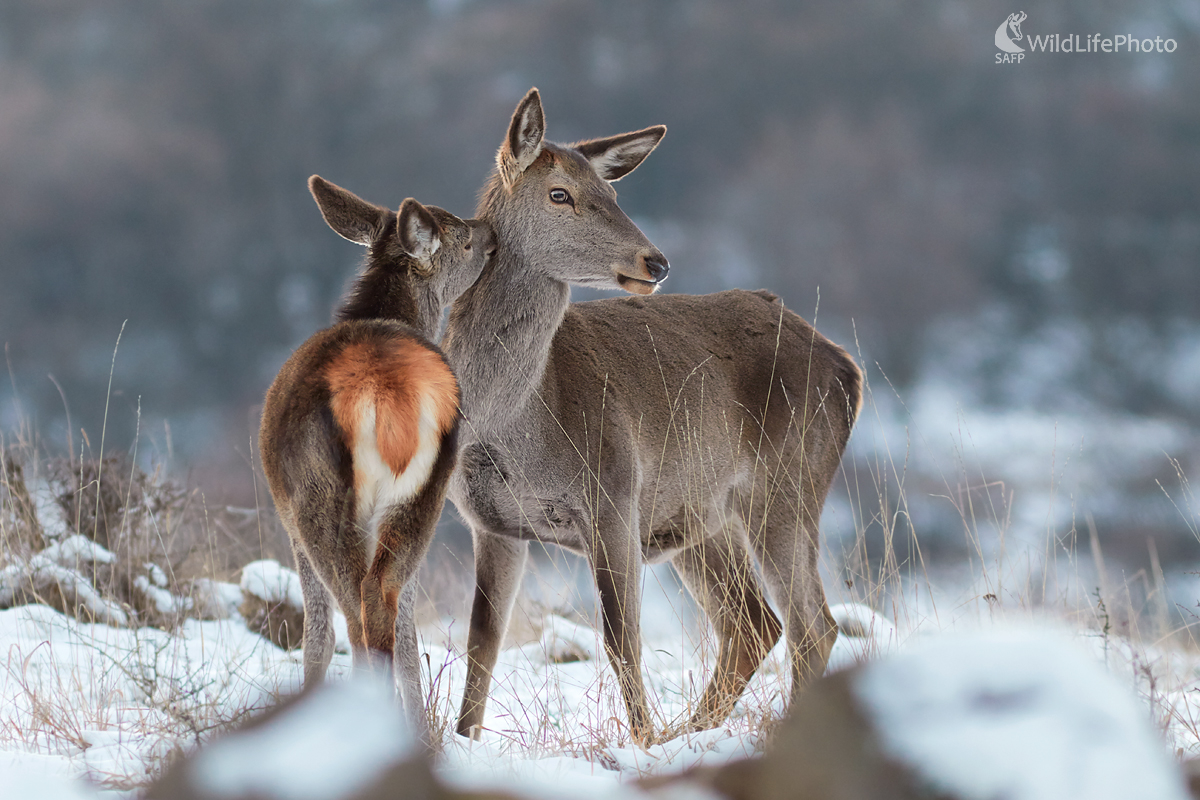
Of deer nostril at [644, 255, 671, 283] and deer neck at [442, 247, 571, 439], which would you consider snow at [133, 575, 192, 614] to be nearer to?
deer neck at [442, 247, 571, 439]

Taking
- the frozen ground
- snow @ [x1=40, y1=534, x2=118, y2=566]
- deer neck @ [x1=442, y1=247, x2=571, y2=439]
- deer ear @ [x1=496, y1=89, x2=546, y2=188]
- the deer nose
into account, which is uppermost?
deer ear @ [x1=496, y1=89, x2=546, y2=188]

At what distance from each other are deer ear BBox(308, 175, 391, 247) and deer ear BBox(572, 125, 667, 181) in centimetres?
138

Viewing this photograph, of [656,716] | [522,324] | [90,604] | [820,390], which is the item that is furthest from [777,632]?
[90,604]

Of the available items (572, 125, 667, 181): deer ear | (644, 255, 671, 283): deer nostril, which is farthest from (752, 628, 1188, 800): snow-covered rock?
(572, 125, 667, 181): deer ear

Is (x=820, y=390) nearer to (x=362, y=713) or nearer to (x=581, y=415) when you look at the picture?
(x=581, y=415)

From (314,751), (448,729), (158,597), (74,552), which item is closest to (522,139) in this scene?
(448,729)

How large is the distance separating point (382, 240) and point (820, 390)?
2.94 metres

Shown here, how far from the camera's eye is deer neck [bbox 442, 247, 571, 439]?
515cm

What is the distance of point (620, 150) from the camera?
5.92 m

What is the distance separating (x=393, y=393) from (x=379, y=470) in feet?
0.81

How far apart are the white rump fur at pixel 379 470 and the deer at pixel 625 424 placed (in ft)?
5.28

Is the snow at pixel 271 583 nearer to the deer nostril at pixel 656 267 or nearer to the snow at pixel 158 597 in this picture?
the snow at pixel 158 597

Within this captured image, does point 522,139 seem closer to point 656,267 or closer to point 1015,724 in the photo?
point 656,267

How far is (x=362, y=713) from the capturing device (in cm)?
198
